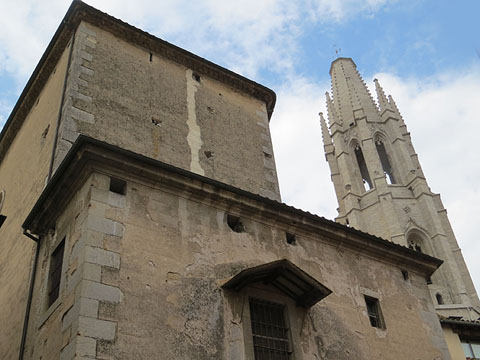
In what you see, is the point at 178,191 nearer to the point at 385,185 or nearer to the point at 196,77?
the point at 196,77

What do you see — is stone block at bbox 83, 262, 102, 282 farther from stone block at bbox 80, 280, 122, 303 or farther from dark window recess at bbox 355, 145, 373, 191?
dark window recess at bbox 355, 145, 373, 191

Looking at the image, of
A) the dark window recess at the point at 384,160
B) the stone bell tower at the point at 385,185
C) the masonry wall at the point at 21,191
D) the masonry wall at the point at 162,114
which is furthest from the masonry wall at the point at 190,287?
the dark window recess at the point at 384,160

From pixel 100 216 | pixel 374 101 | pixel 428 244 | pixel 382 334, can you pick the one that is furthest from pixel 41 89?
pixel 374 101

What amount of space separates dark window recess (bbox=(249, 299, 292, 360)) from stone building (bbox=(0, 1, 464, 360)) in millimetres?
26

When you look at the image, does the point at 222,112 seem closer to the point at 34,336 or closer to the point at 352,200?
the point at 34,336

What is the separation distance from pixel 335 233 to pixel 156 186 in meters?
4.32

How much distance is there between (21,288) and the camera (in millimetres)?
11492

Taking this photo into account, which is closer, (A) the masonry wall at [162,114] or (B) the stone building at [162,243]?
(B) the stone building at [162,243]

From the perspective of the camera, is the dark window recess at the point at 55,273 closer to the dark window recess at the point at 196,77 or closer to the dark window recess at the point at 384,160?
the dark window recess at the point at 196,77

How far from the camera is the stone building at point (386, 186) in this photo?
51.3 m

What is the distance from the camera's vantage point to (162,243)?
9.84 metres

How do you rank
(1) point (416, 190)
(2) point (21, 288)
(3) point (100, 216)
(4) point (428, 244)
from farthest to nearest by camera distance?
(1) point (416, 190)
(4) point (428, 244)
(2) point (21, 288)
(3) point (100, 216)

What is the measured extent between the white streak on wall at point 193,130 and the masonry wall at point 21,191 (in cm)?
337

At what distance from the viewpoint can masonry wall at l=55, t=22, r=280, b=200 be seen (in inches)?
529
